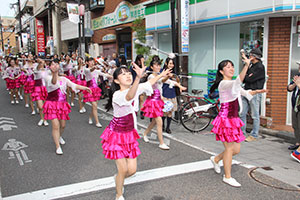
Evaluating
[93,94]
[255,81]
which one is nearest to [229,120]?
[255,81]

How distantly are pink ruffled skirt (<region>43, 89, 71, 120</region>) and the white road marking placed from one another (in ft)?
6.48

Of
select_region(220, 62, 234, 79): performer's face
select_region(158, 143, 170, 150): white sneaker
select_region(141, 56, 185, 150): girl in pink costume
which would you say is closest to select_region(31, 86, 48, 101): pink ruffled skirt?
select_region(141, 56, 185, 150): girl in pink costume

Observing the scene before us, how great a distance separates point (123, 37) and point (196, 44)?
7.85 meters

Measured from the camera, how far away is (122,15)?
16484mm

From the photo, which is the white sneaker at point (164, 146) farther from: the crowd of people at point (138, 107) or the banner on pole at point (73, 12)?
the banner on pole at point (73, 12)

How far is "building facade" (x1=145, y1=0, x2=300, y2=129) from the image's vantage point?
733 cm

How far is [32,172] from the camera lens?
4801mm

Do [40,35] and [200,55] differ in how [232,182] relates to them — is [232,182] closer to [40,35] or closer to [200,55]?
[200,55]

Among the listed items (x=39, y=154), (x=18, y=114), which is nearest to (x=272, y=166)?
(x=39, y=154)

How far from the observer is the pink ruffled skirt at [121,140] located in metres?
3.55

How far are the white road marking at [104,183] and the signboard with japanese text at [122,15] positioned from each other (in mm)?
11005

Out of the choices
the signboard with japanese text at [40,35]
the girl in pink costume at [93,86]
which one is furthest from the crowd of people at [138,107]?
the signboard with japanese text at [40,35]

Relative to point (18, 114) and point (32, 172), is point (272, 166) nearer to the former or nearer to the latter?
point (32, 172)

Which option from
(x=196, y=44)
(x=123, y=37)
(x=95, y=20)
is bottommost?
(x=196, y=44)
